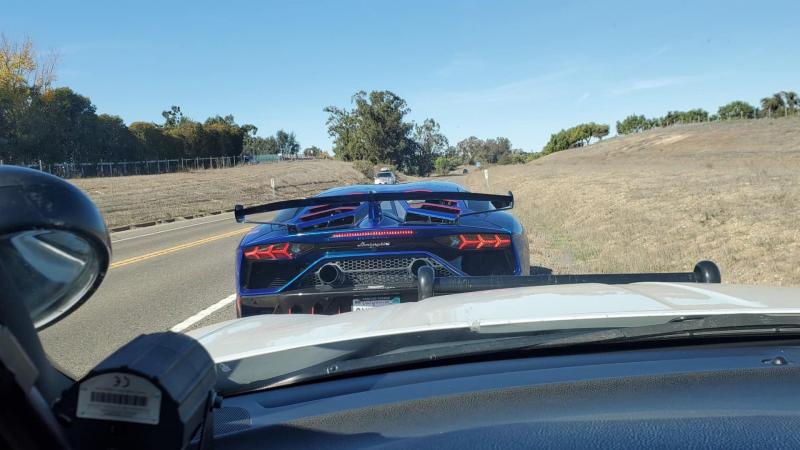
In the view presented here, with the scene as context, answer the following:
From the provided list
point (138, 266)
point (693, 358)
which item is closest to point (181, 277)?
point (138, 266)

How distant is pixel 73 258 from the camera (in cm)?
143

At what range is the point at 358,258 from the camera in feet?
15.8

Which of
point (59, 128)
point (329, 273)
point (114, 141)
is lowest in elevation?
point (329, 273)

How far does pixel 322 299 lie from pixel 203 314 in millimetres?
3599

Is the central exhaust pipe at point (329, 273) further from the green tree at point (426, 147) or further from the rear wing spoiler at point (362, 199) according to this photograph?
the green tree at point (426, 147)

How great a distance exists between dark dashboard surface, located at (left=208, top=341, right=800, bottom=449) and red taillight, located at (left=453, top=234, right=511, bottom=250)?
7.98 ft

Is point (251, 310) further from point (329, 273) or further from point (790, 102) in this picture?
point (790, 102)

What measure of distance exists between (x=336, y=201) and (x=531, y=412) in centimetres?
310

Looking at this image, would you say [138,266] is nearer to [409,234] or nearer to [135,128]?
[409,234]

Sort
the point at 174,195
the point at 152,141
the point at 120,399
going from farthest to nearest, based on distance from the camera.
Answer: the point at 152,141
the point at 174,195
the point at 120,399

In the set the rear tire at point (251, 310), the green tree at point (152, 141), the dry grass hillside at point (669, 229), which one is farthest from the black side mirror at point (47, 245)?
the green tree at point (152, 141)

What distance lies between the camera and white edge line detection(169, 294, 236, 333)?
703cm

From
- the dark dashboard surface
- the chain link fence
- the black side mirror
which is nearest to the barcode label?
the black side mirror

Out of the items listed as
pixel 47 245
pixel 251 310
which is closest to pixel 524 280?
pixel 251 310
